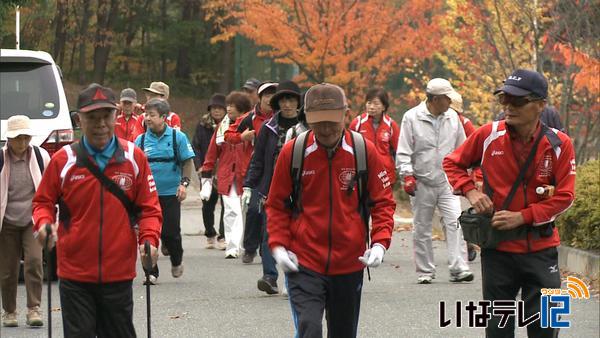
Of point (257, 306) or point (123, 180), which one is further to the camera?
point (257, 306)

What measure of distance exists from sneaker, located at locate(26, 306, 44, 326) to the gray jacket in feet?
12.3

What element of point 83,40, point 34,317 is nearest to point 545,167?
point 34,317

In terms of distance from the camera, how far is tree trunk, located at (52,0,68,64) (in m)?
33.2

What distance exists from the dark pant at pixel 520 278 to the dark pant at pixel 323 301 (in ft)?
2.56

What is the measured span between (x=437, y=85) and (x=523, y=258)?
4926mm

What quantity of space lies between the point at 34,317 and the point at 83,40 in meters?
26.7

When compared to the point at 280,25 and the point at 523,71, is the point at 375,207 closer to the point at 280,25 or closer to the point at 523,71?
the point at 523,71

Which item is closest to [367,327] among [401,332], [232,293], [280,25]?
[401,332]

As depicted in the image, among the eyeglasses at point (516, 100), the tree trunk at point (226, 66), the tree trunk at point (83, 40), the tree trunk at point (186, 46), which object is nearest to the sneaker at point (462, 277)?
the eyeglasses at point (516, 100)

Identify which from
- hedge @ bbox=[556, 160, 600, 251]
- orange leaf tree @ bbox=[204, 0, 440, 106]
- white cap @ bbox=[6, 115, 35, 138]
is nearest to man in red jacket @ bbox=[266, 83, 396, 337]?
white cap @ bbox=[6, 115, 35, 138]

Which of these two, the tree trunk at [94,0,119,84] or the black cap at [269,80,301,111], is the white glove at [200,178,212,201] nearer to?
the black cap at [269,80,301,111]

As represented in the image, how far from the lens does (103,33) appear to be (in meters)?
35.9

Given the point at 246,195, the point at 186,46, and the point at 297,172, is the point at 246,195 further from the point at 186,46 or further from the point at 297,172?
the point at 186,46

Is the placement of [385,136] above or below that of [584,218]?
above
